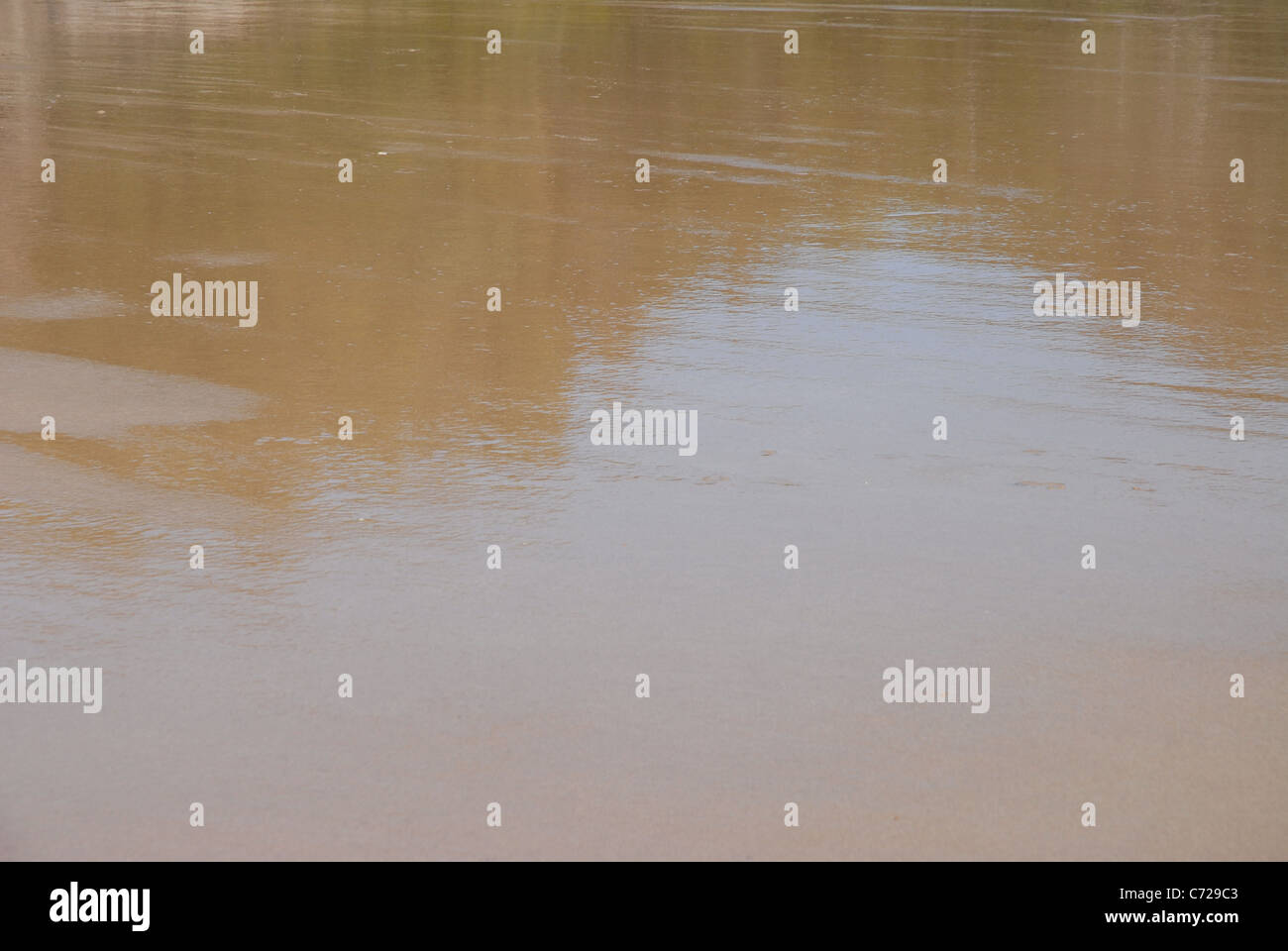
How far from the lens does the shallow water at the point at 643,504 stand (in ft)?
12.9

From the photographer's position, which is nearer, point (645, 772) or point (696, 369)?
point (645, 772)

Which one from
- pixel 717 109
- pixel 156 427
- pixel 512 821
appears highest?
pixel 717 109

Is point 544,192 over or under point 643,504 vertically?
over

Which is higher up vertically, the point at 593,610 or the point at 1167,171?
the point at 1167,171

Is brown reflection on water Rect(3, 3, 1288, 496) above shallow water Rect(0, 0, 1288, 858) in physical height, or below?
above

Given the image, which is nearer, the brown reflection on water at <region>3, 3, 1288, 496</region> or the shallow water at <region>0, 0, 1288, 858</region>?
the shallow water at <region>0, 0, 1288, 858</region>

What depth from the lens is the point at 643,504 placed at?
5555 mm

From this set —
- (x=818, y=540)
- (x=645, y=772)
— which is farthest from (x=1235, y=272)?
(x=645, y=772)

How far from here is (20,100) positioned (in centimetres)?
1518

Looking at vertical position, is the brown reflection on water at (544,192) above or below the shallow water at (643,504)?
above

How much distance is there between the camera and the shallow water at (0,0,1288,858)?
3928 mm

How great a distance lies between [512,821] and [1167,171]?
8.94 meters

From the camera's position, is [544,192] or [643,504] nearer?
[643,504]

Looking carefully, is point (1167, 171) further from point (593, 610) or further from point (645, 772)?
point (645, 772)
